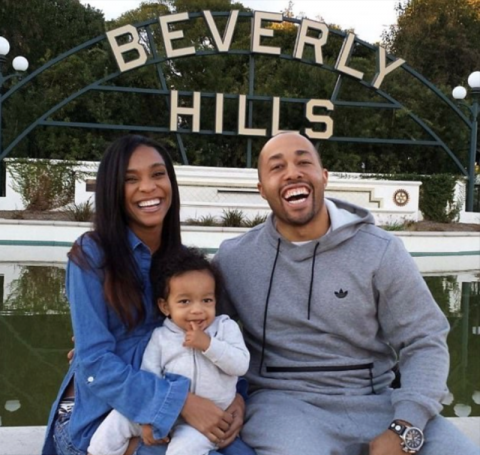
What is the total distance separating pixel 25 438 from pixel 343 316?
1447mm

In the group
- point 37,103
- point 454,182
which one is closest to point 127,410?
point 454,182

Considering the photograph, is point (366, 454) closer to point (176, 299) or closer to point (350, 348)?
point (350, 348)

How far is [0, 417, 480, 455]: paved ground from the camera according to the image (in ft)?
7.84

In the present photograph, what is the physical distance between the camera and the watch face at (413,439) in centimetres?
174

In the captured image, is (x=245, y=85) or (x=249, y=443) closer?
(x=249, y=443)

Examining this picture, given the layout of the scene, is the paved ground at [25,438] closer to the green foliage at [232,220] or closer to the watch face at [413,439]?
the watch face at [413,439]

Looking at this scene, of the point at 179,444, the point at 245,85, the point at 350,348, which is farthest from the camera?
the point at 245,85

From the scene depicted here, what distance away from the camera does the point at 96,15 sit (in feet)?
86.0

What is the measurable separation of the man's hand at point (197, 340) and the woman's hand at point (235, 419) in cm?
25

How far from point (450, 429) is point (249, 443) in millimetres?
610

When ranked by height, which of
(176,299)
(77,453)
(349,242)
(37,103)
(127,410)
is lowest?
(77,453)

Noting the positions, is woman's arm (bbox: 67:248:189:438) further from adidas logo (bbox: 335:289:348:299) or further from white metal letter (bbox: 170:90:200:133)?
white metal letter (bbox: 170:90:200:133)

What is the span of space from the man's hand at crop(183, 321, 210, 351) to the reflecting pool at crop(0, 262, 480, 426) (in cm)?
172

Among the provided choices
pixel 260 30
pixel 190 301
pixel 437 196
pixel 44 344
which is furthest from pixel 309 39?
pixel 190 301
